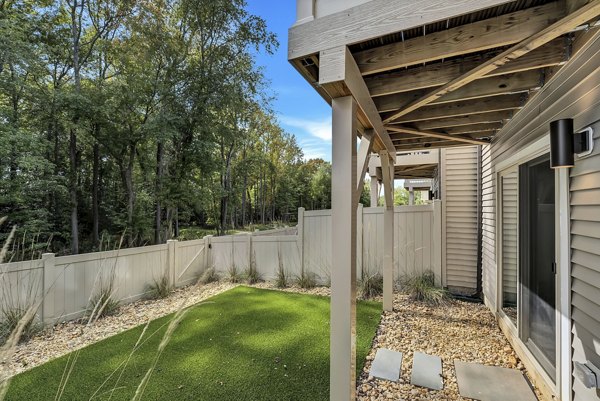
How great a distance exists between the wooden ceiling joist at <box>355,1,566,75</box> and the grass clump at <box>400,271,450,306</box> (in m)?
3.80

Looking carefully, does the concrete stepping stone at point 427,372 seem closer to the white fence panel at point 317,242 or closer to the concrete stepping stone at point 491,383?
the concrete stepping stone at point 491,383

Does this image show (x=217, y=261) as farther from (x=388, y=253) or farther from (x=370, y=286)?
(x=388, y=253)

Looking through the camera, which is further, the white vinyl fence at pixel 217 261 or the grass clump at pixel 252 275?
the grass clump at pixel 252 275

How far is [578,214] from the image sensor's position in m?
1.76

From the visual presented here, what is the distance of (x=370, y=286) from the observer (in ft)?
16.3

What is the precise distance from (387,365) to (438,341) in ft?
2.94

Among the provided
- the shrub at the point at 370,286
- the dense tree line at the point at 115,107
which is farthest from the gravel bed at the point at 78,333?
the dense tree line at the point at 115,107

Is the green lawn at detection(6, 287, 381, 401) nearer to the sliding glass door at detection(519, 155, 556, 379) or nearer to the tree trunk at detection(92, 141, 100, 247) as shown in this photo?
the sliding glass door at detection(519, 155, 556, 379)

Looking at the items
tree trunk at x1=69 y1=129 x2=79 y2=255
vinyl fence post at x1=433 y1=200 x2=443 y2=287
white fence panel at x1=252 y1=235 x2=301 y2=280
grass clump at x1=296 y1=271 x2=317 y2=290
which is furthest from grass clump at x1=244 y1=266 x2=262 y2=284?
tree trunk at x1=69 y1=129 x2=79 y2=255

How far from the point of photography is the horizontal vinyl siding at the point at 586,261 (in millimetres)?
1575

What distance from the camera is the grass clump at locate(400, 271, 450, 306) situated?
4.43m

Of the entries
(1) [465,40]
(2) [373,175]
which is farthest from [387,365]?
(2) [373,175]

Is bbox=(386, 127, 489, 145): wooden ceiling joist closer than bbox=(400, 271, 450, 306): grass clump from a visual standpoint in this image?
Yes

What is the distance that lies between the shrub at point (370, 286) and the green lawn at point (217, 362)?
70 centimetres
